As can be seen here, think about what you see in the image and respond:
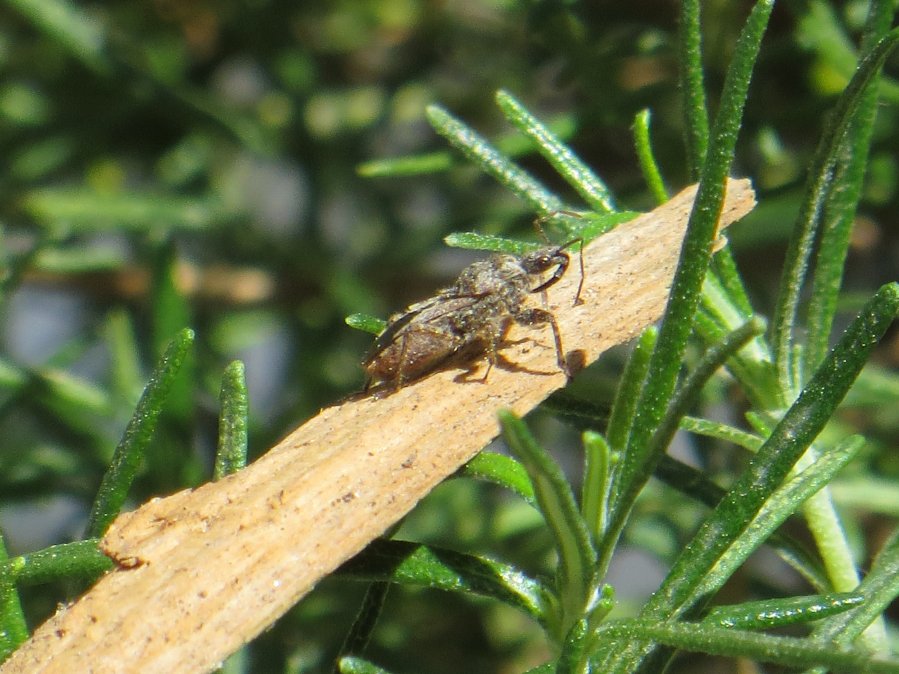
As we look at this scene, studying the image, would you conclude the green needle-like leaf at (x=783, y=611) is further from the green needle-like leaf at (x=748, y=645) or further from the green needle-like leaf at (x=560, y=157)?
the green needle-like leaf at (x=560, y=157)

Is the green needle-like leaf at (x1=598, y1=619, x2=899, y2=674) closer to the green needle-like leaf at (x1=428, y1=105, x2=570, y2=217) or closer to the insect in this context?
the insect

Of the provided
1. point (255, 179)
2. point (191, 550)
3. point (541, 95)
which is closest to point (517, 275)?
point (191, 550)

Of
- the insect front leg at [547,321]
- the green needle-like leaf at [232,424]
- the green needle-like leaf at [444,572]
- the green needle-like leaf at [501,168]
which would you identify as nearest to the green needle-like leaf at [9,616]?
the green needle-like leaf at [232,424]

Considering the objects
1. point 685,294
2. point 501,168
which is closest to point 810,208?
point 685,294

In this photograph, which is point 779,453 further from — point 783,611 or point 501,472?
point 501,472

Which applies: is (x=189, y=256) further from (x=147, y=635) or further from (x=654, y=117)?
(x=147, y=635)
